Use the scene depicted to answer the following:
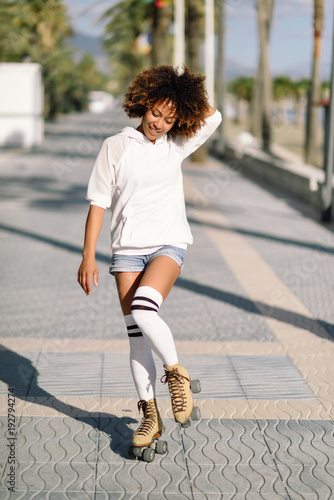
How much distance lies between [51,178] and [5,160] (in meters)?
4.79

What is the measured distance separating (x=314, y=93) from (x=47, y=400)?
1800 centimetres

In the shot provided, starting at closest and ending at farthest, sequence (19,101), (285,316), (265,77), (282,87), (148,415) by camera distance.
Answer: (148,415) < (285,316) < (265,77) < (19,101) < (282,87)

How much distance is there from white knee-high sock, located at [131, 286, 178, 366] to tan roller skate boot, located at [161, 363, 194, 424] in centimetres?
9

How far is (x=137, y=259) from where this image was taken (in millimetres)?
3320

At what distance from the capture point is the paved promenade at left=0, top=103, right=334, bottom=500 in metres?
3.21

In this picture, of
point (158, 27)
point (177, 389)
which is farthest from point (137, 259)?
point (158, 27)

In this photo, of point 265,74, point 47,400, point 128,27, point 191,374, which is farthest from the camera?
point 128,27

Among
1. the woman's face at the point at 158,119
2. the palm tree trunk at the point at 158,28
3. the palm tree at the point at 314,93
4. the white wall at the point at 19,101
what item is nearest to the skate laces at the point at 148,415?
the woman's face at the point at 158,119

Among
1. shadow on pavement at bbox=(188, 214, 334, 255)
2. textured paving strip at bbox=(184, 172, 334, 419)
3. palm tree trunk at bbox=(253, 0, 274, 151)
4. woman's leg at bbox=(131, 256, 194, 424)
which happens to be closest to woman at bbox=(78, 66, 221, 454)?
woman's leg at bbox=(131, 256, 194, 424)

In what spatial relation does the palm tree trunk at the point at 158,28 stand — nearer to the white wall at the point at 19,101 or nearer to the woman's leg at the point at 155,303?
the white wall at the point at 19,101

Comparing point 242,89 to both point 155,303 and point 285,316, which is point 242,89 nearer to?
point 285,316

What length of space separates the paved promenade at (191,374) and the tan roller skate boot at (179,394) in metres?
0.25

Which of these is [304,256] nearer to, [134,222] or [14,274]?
[14,274]

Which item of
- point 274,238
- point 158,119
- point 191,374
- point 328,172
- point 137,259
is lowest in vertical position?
point 274,238
